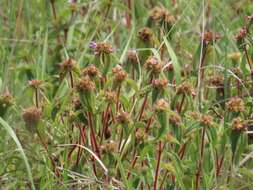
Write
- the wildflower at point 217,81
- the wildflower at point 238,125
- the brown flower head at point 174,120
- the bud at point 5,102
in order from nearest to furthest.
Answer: the wildflower at point 238,125 → the brown flower head at point 174,120 → the bud at point 5,102 → the wildflower at point 217,81

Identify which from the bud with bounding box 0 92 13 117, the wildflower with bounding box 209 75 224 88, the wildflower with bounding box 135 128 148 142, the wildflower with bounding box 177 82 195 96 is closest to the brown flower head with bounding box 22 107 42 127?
the bud with bounding box 0 92 13 117

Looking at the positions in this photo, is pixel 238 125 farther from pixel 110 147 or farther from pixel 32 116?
pixel 32 116

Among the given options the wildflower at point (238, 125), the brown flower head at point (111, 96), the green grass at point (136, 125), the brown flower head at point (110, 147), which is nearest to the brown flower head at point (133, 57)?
the green grass at point (136, 125)

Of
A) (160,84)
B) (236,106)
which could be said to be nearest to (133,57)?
(160,84)

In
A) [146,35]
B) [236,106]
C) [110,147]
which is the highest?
[146,35]

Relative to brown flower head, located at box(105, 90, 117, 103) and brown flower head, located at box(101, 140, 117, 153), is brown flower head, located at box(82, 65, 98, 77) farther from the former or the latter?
brown flower head, located at box(101, 140, 117, 153)

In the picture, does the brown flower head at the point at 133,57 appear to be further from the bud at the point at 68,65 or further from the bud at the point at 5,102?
the bud at the point at 5,102

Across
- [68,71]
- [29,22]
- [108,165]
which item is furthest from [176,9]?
[108,165]

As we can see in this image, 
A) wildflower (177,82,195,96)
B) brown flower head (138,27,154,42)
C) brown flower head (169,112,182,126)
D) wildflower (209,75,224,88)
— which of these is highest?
brown flower head (138,27,154,42)

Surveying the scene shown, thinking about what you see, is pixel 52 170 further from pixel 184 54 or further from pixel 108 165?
pixel 184 54

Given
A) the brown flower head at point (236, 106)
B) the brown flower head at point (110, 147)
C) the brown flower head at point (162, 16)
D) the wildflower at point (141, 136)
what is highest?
the brown flower head at point (162, 16)

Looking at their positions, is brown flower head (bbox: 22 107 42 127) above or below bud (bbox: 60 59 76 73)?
below

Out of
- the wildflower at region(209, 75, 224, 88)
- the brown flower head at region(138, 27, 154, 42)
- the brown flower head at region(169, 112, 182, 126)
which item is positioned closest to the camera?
the brown flower head at region(169, 112, 182, 126)

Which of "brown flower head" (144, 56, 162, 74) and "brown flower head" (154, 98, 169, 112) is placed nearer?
"brown flower head" (154, 98, 169, 112)
